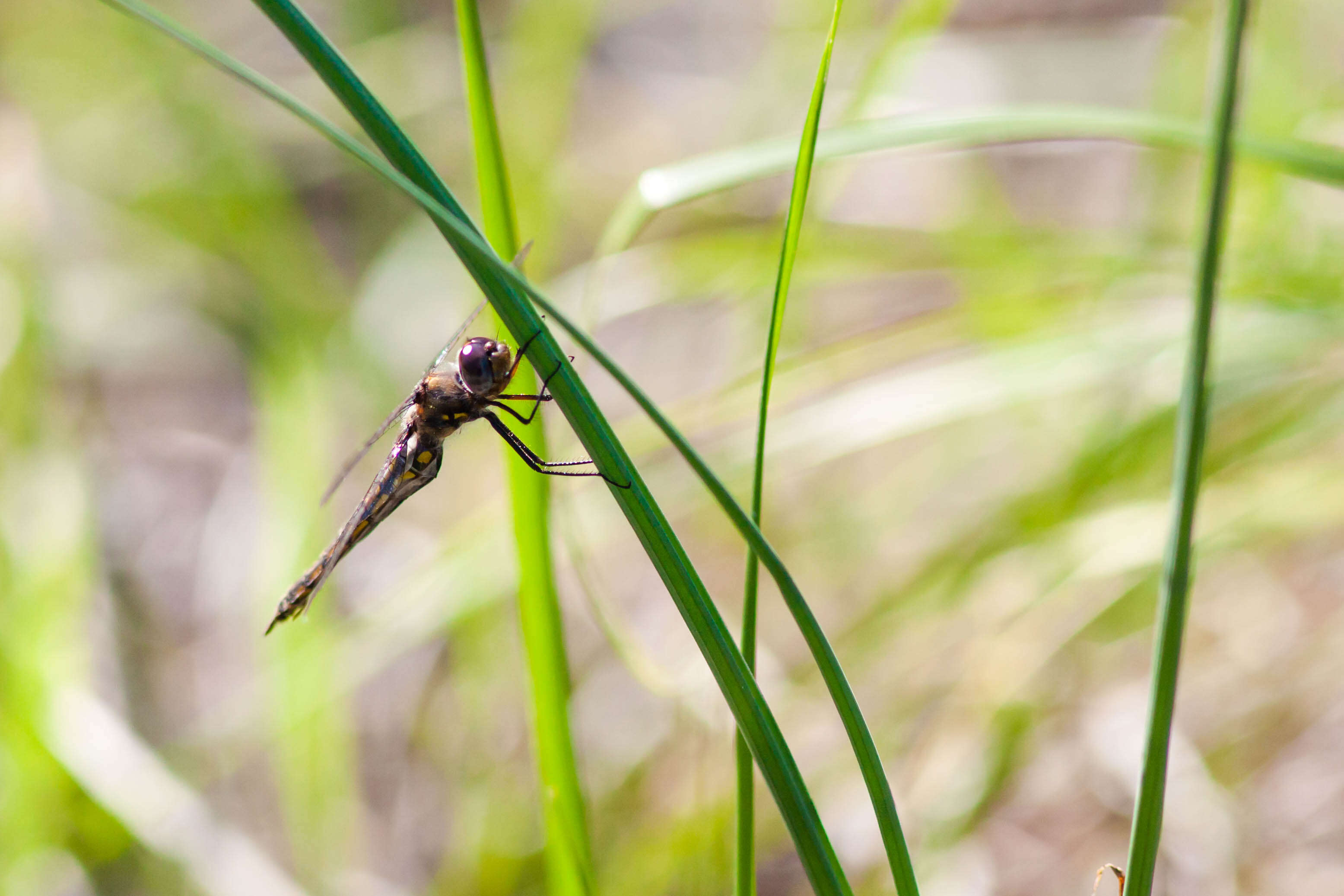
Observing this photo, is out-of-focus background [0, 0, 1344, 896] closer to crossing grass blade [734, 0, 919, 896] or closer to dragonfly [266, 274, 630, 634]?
dragonfly [266, 274, 630, 634]

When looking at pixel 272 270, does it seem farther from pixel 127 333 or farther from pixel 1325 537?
pixel 1325 537

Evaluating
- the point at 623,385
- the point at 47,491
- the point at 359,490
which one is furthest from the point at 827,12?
the point at 47,491

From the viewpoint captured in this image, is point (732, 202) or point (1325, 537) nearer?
point (1325, 537)

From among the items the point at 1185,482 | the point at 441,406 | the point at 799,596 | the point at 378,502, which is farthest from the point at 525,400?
the point at 1185,482

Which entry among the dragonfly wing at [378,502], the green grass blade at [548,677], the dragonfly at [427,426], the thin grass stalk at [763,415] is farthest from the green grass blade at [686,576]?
the dragonfly wing at [378,502]

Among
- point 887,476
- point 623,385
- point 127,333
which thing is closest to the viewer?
point 623,385

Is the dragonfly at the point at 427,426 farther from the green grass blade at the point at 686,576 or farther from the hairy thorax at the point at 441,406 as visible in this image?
the green grass blade at the point at 686,576
